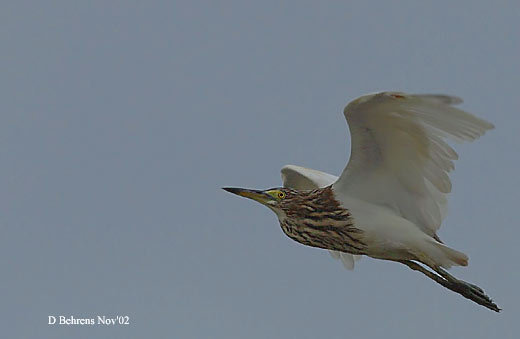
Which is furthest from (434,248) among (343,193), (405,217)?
(343,193)

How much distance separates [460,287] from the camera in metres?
13.2

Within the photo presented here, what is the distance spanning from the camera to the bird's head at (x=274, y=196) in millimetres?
12898

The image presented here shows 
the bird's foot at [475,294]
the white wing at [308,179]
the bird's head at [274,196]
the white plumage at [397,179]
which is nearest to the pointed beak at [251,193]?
the bird's head at [274,196]

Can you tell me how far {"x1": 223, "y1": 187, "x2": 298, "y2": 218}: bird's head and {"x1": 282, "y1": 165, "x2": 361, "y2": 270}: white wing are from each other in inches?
71.5

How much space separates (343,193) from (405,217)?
98 cm

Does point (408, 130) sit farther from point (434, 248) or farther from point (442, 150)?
point (434, 248)

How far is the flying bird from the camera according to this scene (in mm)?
11625

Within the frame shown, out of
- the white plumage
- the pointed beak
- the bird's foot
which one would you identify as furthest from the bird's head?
the bird's foot

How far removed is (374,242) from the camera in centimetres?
1235

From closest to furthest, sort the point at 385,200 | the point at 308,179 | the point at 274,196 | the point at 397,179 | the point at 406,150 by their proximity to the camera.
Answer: the point at 406,150 < the point at 397,179 < the point at 385,200 < the point at 274,196 < the point at 308,179

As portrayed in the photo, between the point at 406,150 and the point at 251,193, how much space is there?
2.67 m

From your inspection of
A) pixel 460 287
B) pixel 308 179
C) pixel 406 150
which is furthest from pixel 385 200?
pixel 308 179

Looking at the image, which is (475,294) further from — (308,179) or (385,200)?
(308,179)

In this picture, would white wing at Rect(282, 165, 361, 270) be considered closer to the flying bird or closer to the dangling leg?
the flying bird
